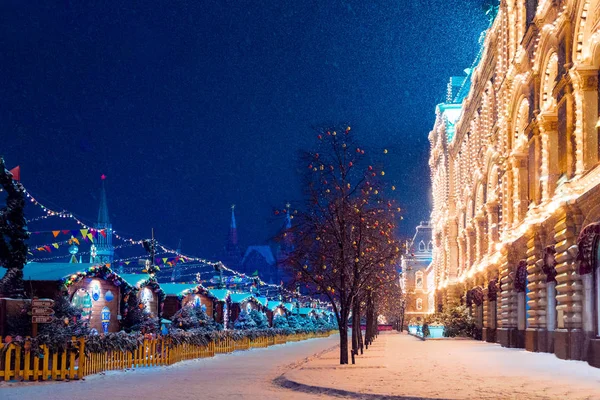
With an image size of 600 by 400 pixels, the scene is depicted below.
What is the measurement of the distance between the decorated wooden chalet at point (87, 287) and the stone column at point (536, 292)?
2030 cm

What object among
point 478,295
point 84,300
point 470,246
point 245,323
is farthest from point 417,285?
point 84,300

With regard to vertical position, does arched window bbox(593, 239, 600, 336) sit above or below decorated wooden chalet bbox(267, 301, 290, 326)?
above

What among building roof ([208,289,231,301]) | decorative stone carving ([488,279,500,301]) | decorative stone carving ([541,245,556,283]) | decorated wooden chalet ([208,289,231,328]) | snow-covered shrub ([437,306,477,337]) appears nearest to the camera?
decorative stone carving ([541,245,556,283])

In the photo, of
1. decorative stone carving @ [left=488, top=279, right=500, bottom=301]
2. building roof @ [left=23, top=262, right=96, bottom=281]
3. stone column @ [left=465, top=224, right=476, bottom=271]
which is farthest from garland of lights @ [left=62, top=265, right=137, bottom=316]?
stone column @ [left=465, top=224, right=476, bottom=271]

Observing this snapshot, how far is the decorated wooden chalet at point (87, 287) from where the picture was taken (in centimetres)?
3834

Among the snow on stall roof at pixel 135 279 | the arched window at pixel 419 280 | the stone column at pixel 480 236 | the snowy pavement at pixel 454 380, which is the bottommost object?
the snowy pavement at pixel 454 380

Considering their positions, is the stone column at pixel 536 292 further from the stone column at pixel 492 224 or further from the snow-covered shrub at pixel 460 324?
the snow-covered shrub at pixel 460 324

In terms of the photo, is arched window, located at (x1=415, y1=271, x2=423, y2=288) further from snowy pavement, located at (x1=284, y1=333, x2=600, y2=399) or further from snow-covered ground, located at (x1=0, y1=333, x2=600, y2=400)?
snow-covered ground, located at (x1=0, y1=333, x2=600, y2=400)

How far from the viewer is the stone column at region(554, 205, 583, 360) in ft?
99.5

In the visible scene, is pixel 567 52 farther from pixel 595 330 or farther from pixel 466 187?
pixel 466 187

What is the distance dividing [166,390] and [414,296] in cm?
14057

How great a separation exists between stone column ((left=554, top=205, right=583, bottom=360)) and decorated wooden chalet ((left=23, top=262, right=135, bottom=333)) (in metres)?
20.7

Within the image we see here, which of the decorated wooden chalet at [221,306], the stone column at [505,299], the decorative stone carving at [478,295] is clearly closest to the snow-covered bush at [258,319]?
the decorated wooden chalet at [221,306]

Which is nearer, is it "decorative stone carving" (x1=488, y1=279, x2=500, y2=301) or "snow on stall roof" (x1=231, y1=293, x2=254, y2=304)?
"decorative stone carving" (x1=488, y1=279, x2=500, y2=301)
